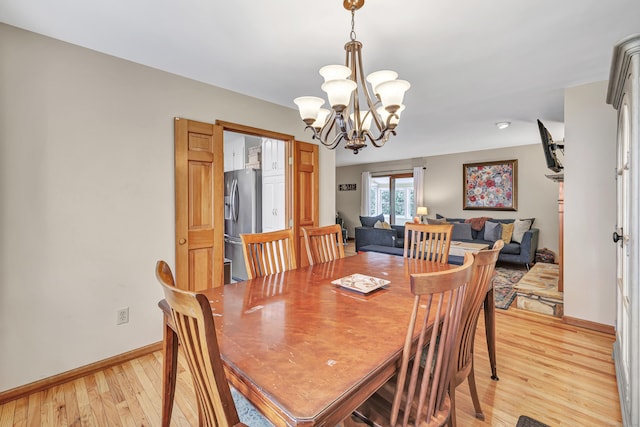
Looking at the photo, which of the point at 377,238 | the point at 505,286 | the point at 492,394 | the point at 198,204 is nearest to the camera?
the point at 492,394

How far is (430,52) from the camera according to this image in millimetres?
2160

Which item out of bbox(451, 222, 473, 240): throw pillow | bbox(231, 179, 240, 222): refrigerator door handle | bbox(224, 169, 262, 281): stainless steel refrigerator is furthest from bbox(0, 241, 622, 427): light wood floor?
bbox(451, 222, 473, 240): throw pillow

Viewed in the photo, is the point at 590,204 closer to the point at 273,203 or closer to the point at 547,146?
the point at 547,146

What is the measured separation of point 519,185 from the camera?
19.7 ft

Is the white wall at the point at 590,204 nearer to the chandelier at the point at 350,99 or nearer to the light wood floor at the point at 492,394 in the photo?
the light wood floor at the point at 492,394

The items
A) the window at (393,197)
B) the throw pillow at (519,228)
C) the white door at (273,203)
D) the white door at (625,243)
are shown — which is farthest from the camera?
the window at (393,197)

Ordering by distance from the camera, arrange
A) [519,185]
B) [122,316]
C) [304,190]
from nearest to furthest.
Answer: [122,316] → [304,190] → [519,185]

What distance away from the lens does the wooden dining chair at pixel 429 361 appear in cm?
87

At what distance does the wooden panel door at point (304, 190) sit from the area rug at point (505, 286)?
2.05 m

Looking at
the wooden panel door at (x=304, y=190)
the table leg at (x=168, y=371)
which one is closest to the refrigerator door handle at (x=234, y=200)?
the wooden panel door at (x=304, y=190)

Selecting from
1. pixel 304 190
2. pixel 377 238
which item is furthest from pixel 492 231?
pixel 304 190

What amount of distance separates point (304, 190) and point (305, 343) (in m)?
2.60

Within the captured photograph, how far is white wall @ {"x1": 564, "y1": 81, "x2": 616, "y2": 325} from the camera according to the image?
8.70 feet

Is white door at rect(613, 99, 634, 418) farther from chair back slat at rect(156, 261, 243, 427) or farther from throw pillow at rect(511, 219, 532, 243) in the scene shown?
throw pillow at rect(511, 219, 532, 243)
